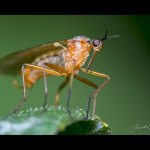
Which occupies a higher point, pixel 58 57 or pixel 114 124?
pixel 58 57

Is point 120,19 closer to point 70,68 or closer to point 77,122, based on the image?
point 70,68

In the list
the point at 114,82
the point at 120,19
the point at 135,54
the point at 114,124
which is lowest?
the point at 114,124

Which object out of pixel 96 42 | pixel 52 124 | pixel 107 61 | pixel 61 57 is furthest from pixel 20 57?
pixel 52 124

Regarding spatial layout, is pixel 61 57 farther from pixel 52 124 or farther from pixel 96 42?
pixel 52 124

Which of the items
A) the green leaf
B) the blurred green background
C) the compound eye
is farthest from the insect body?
the green leaf

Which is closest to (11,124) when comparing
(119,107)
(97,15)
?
(119,107)

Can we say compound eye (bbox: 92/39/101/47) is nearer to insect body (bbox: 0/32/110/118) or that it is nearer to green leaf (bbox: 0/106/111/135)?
insect body (bbox: 0/32/110/118)
